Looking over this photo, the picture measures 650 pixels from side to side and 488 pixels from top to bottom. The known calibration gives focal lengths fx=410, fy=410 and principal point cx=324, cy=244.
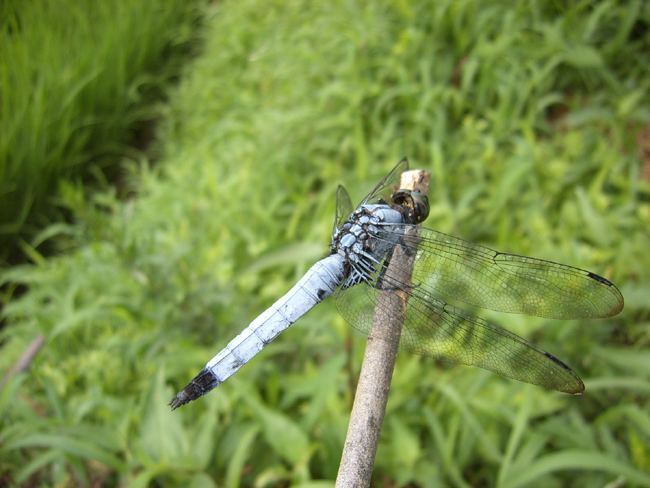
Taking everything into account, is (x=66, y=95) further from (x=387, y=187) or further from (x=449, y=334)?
(x=449, y=334)

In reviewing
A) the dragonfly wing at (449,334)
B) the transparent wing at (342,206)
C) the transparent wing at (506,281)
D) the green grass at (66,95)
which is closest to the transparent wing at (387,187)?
the transparent wing at (342,206)

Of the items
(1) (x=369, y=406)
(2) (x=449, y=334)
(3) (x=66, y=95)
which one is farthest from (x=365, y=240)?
(3) (x=66, y=95)

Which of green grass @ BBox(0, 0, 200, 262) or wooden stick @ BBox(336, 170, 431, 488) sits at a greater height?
green grass @ BBox(0, 0, 200, 262)

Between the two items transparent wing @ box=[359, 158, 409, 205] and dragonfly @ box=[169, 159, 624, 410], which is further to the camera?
transparent wing @ box=[359, 158, 409, 205]

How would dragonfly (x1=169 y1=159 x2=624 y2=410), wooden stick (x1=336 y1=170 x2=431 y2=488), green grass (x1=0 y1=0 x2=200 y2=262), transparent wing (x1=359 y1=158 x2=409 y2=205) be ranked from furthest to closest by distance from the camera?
green grass (x1=0 y1=0 x2=200 y2=262)
transparent wing (x1=359 y1=158 x2=409 y2=205)
dragonfly (x1=169 y1=159 x2=624 y2=410)
wooden stick (x1=336 y1=170 x2=431 y2=488)

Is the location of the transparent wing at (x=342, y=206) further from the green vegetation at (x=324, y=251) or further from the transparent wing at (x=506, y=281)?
the green vegetation at (x=324, y=251)

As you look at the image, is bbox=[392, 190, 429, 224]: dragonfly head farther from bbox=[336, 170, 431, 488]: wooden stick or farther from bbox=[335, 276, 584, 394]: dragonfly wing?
bbox=[336, 170, 431, 488]: wooden stick

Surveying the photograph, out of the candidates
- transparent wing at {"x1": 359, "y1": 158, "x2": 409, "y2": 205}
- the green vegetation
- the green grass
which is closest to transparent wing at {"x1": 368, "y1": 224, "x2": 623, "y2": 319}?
transparent wing at {"x1": 359, "y1": 158, "x2": 409, "y2": 205}
